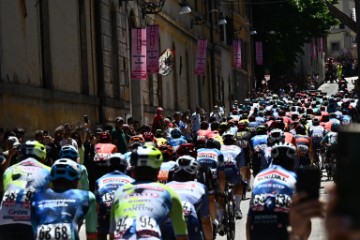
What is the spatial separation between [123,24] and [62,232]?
77.9 ft

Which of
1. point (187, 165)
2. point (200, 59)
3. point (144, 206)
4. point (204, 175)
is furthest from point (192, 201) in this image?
point (200, 59)

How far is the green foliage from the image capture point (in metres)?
74.4

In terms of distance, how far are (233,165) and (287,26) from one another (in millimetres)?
57812

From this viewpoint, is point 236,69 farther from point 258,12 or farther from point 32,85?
point 32,85

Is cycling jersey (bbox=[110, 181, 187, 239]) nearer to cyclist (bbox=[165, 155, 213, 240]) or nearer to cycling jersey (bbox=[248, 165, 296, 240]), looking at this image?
cycling jersey (bbox=[248, 165, 296, 240])

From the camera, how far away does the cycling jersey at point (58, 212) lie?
7641 millimetres

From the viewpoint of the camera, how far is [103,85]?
2802 centimetres

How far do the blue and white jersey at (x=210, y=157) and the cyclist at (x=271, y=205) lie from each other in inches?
263

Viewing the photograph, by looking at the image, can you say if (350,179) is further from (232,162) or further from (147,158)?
(232,162)

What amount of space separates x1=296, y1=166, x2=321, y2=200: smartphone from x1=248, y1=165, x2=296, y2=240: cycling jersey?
15.7 feet

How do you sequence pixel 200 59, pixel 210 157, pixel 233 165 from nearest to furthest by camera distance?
pixel 210 157 < pixel 233 165 < pixel 200 59

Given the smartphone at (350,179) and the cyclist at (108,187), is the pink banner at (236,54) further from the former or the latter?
the smartphone at (350,179)

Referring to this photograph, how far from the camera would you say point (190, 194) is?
32.2 feet

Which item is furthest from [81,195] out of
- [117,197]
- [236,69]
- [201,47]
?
[236,69]
